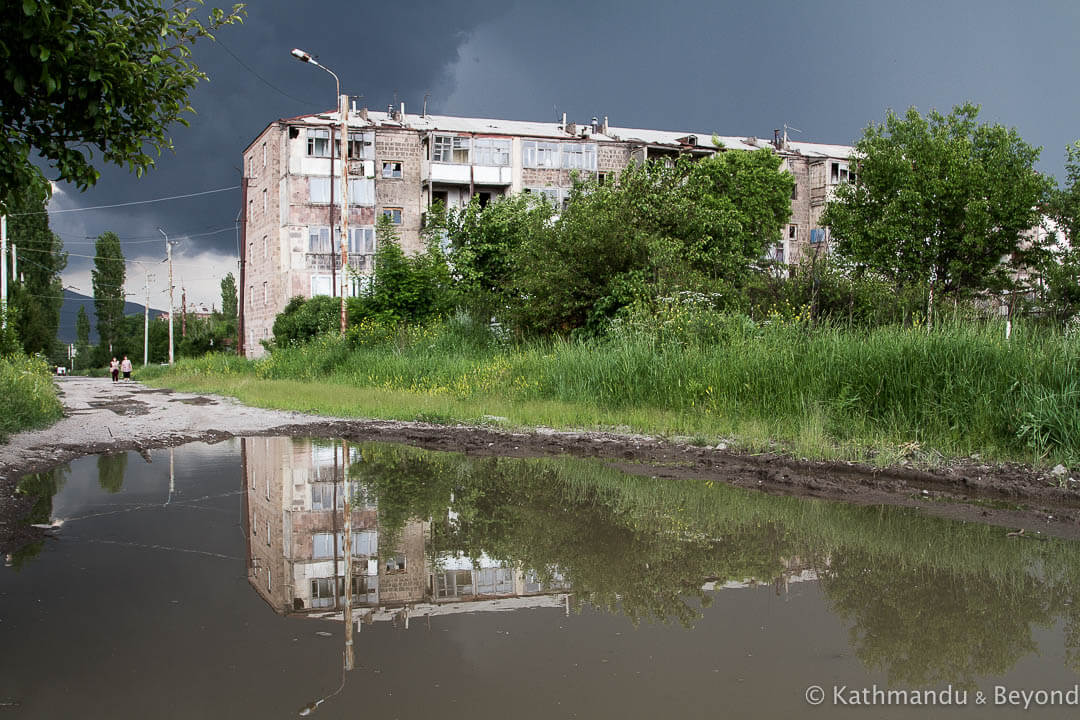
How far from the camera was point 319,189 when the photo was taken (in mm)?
50406

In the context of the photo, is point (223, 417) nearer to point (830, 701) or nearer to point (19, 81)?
point (19, 81)

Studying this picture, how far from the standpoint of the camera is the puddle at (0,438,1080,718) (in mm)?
3438

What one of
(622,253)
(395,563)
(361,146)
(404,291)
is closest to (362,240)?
(361,146)

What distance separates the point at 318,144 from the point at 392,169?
16.0 ft

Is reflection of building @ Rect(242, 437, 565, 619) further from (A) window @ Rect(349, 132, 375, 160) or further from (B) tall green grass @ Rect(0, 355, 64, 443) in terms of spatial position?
(A) window @ Rect(349, 132, 375, 160)

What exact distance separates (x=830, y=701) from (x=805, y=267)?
16544 mm

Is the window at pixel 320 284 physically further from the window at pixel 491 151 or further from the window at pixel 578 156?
the window at pixel 578 156

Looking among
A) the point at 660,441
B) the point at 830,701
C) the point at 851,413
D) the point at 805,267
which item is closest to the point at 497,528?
the point at 830,701

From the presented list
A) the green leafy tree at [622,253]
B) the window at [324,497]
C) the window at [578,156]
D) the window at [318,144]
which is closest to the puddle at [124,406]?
the green leafy tree at [622,253]

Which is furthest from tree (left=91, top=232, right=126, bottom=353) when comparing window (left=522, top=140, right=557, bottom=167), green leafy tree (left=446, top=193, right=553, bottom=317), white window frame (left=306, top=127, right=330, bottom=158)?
green leafy tree (left=446, top=193, right=553, bottom=317)

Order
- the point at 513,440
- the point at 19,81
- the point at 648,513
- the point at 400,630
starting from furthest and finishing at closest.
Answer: the point at 513,440 → the point at 648,513 → the point at 19,81 → the point at 400,630

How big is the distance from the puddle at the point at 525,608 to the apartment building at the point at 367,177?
1625 inches

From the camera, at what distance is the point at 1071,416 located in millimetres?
8797

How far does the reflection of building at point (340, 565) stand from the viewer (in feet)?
15.5
